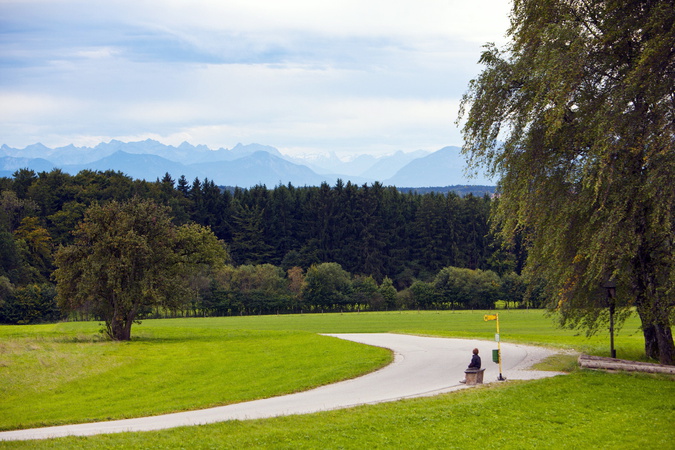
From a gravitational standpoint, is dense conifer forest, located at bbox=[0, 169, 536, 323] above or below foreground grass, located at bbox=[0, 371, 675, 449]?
above

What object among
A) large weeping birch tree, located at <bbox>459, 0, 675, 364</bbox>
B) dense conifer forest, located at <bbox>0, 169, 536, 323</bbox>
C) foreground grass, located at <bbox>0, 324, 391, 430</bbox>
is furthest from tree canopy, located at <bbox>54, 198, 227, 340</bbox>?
dense conifer forest, located at <bbox>0, 169, 536, 323</bbox>

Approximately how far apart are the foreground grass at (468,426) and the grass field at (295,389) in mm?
30

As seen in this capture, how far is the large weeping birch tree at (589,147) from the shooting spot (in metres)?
22.6

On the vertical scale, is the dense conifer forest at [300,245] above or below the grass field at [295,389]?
above

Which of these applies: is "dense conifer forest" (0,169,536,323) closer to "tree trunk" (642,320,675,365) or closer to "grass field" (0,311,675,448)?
"grass field" (0,311,675,448)

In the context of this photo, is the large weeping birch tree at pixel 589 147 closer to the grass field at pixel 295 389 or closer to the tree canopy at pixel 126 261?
the grass field at pixel 295 389

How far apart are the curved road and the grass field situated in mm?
1429

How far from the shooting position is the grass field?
54.1 ft

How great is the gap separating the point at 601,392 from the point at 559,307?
7.52m

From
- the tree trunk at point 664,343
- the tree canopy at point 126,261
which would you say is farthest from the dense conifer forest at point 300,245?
the tree trunk at point 664,343

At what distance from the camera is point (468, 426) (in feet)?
57.4

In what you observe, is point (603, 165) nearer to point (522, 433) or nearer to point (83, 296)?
point (522, 433)

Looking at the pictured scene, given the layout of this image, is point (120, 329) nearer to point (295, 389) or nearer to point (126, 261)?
point (126, 261)

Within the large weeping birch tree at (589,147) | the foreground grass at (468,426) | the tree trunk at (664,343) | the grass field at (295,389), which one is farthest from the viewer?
the tree trunk at (664,343)
